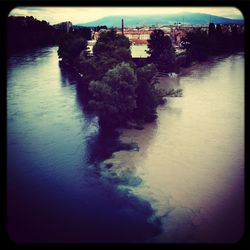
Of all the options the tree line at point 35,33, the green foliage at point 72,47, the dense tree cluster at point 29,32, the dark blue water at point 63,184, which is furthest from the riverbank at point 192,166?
the dense tree cluster at point 29,32

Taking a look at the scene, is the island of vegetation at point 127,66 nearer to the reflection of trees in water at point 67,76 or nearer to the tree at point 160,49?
the tree at point 160,49

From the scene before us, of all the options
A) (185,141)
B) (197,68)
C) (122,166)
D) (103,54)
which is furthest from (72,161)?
(197,68)

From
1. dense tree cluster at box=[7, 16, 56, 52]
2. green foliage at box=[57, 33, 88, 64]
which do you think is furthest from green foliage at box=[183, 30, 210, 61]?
dense tree cluster at box=[7, 16, 56, 52]

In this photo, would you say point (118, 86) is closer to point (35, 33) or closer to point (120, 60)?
point (120, 60)

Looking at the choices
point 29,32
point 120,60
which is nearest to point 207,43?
point 120,60

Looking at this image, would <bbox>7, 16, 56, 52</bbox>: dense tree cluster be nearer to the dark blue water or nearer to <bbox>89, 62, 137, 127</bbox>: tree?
the dark blue water

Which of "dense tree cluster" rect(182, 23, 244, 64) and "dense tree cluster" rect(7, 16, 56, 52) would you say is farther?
"dense tree cluster" rect(182, 23, 244, 64)
